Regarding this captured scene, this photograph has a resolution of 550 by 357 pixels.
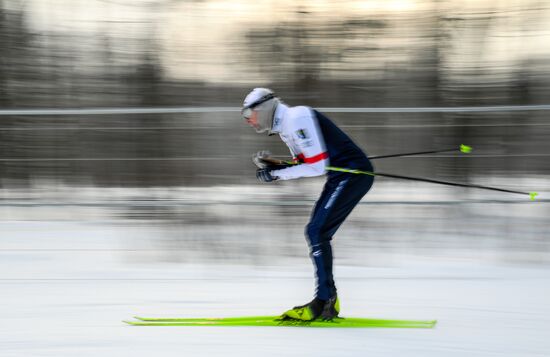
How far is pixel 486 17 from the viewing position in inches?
255

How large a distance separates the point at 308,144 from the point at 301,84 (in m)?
2.67

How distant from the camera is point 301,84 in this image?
664cm

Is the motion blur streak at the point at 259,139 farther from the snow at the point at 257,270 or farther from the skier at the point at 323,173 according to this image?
the skier at the point at 323,173

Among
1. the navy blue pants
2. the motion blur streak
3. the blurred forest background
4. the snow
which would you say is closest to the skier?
the navy blue pants

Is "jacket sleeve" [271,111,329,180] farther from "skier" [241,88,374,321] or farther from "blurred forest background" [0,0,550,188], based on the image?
"blurred forest background" [0,0,550,188]

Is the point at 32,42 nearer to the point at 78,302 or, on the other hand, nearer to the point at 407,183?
the point at 78,302

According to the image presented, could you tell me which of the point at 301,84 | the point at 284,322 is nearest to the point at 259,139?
the point at 301,84

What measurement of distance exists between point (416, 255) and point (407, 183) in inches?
24.8

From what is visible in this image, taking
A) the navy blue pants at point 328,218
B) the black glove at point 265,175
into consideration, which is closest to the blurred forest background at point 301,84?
the black glove at point 265,175

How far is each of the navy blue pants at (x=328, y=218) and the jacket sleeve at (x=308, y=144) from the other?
150mm

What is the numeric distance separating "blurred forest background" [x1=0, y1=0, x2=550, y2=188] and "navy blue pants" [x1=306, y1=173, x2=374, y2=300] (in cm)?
214

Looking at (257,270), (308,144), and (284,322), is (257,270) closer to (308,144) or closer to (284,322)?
(284,322)

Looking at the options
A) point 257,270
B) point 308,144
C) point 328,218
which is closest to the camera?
point 308,144

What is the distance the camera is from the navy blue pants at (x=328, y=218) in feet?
13.7
